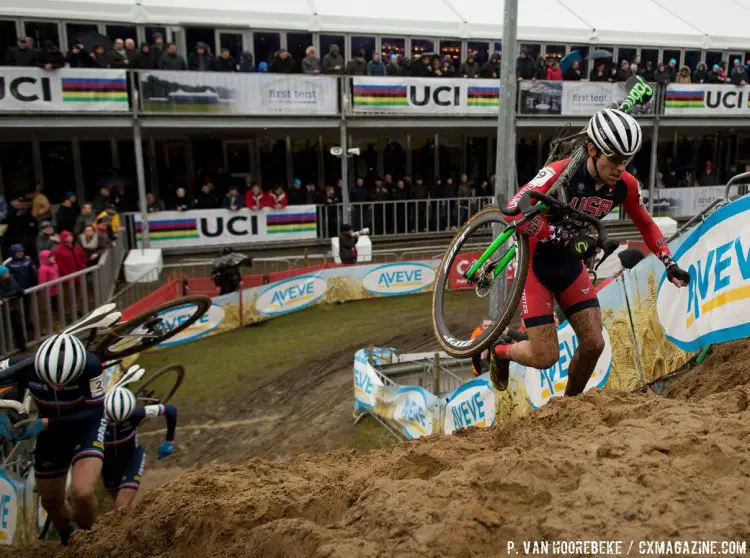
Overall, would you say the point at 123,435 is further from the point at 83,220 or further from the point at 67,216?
the point at 67,216

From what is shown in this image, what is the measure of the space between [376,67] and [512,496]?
17836mm

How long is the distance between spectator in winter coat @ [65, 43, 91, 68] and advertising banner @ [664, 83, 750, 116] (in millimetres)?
18343

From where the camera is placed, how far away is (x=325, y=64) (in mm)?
19172

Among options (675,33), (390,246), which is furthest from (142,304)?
(675,33)

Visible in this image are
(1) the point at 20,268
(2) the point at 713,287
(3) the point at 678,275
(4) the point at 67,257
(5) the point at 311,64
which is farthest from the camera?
(5) the point at 311,64

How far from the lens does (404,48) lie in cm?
2258

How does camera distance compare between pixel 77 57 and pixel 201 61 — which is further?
pixel 201 61

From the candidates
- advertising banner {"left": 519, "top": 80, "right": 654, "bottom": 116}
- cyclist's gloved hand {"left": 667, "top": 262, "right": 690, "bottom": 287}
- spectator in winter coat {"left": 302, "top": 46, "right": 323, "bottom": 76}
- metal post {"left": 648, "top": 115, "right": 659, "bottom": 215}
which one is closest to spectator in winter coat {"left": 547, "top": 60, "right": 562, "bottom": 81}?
advertising banner {"left": 519, "top": 80, "right": 654, "bottom": 116}

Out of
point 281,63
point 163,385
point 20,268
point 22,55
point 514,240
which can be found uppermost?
point 281,63

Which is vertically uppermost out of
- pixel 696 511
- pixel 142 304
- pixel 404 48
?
pixel 404 48

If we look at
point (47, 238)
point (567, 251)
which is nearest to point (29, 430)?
point (567, 251)

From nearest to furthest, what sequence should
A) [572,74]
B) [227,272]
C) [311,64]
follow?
[227,272], [311,64], [572,74]

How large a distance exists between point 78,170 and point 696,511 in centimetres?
2198

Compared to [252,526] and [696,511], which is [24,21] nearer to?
[252,526]
